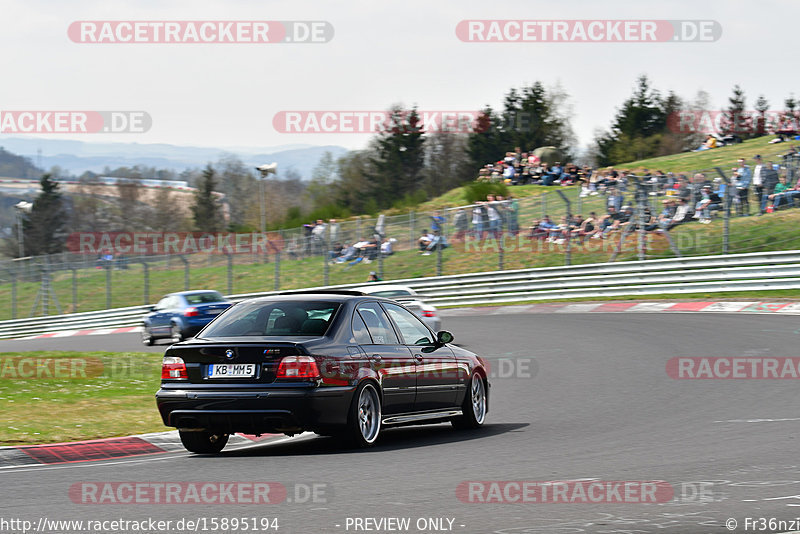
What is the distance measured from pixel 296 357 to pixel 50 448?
2.55 m

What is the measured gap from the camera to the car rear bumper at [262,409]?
883cm

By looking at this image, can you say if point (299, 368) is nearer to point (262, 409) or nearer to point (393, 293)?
point (262, 409)

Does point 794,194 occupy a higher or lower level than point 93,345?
higher

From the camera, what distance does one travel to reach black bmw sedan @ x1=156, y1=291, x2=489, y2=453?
8.88m

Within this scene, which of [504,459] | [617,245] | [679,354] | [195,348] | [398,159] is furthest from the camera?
[398,159]

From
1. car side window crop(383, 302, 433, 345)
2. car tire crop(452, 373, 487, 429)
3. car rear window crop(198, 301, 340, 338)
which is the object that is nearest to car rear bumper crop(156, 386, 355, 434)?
car rear window crop(198, 301, 340, 338)

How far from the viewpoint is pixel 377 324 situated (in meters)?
10.1

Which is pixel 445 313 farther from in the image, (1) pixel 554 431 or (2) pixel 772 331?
(1) pixel 554 431

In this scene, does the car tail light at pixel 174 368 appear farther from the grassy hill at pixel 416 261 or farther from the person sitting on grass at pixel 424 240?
the person sitting on grass at pixel 424 240

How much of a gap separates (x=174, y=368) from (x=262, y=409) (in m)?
0.98

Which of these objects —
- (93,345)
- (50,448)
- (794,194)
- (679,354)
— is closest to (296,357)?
(50,448)

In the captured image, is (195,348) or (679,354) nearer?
(195,348)

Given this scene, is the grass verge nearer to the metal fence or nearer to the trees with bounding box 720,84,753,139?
the metal fence

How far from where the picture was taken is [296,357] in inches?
350
